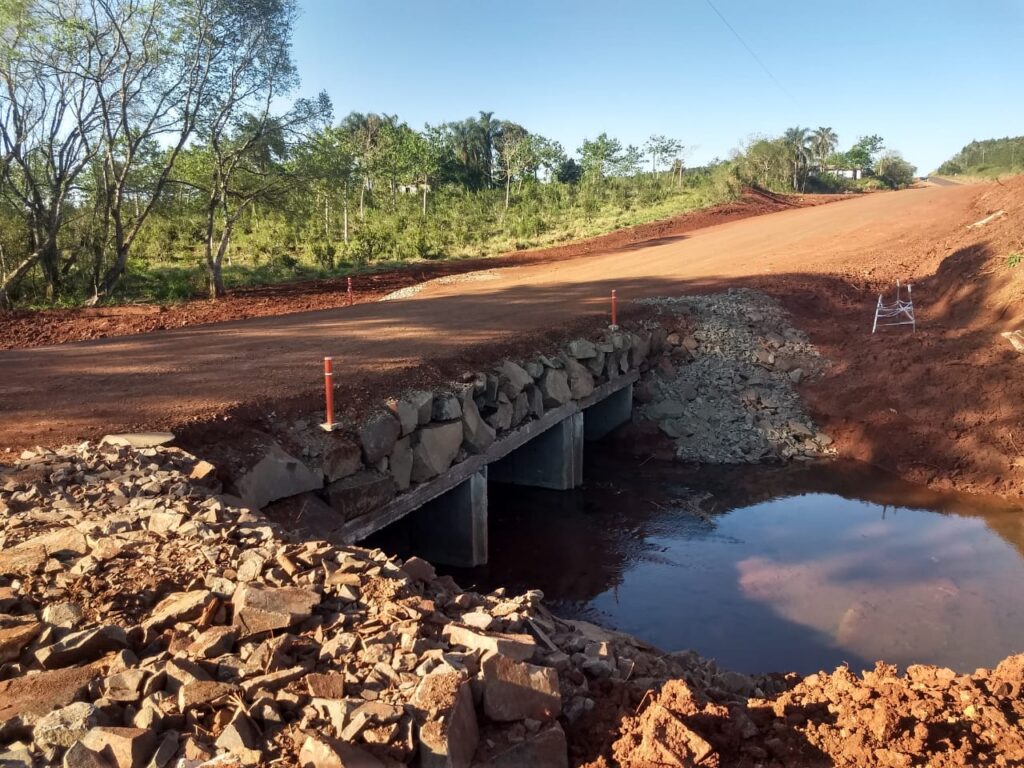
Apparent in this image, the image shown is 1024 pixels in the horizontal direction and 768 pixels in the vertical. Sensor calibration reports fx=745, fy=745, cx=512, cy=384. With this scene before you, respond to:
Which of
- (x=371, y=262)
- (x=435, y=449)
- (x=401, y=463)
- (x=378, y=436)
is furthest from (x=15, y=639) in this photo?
(x=371, y=262)

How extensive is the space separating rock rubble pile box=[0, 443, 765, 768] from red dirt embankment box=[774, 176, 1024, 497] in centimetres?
963

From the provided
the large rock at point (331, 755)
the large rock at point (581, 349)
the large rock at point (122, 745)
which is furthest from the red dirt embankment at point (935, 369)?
the large rock at point (122, 745)

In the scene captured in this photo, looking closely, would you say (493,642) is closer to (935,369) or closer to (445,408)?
(445,408)

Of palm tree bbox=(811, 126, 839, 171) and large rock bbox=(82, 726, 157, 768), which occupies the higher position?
palm tree bbox=(811, 126, 839, 171)

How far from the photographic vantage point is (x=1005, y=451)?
12703 millimetres

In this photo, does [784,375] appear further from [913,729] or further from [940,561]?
[913,729]

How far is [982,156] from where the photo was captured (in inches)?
3541

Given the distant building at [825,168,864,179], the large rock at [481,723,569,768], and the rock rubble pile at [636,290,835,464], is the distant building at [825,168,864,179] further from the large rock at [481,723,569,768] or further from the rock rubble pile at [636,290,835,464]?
the large rock at [481,723,569,768]

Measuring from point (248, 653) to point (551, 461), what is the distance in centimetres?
947

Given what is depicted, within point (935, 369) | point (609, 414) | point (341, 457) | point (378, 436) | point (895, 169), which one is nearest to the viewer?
point (341, 457)

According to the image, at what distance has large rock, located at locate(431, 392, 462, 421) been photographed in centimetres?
934

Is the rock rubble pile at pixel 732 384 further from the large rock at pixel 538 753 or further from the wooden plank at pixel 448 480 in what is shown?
the large rock at pixel 538 753

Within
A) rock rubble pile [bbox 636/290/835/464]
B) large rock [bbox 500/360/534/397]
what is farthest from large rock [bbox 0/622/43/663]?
rock rubble pile [bbox 636/290/835/464]

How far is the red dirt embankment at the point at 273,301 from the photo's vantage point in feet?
48.3
